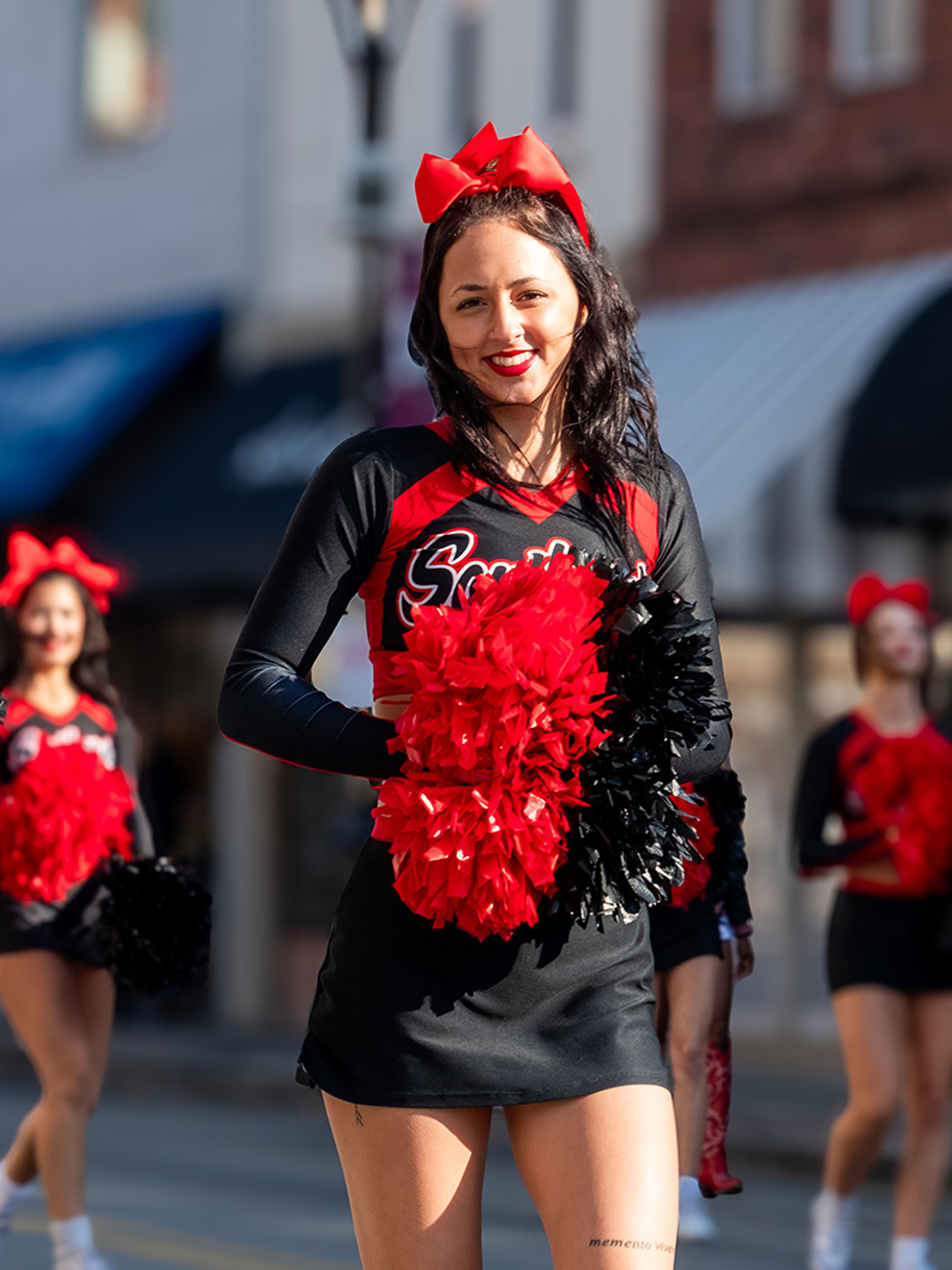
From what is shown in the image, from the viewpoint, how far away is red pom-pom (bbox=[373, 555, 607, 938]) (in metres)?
3.02

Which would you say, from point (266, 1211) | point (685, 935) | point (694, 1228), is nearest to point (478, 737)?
point (685, 935)

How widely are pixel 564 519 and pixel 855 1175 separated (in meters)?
4.21

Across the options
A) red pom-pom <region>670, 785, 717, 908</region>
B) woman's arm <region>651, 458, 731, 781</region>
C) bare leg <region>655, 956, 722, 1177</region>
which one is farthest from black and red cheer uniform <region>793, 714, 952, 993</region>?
woman's arm <region>651, 458, 731, 781</region>

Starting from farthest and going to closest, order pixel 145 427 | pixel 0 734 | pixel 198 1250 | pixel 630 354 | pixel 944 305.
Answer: pixel 145 427 → pixel 944 305 → pixel 198 1250 → pixel 0 734 → pixel 630 354

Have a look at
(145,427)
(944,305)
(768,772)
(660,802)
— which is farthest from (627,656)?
(145,427)

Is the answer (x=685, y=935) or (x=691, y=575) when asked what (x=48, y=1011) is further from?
(x=691, y=575)

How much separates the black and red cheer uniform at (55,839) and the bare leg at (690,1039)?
1991 millimetres

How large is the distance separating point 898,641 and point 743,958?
2.85 metres

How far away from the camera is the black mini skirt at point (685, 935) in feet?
14.3

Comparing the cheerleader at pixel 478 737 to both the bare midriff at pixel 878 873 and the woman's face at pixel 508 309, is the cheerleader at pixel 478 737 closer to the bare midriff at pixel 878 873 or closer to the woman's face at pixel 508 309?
the woman's face at pixel 508 309

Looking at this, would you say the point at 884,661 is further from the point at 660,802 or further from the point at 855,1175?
the point at 660,802

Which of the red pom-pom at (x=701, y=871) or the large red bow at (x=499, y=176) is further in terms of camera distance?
the red pom-pom at (x=701, y=871)

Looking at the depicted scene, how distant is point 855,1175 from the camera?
274 inches

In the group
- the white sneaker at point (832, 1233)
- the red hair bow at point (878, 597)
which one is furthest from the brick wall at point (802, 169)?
the white sneaker at point (832, 1233)
